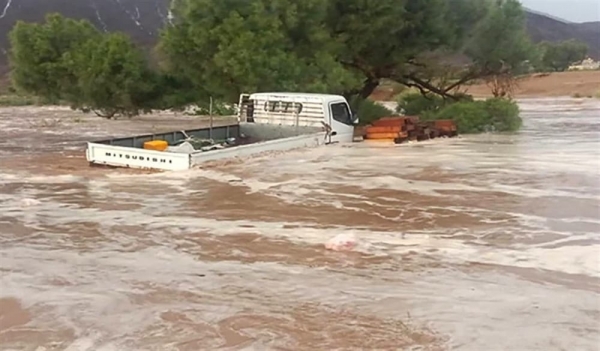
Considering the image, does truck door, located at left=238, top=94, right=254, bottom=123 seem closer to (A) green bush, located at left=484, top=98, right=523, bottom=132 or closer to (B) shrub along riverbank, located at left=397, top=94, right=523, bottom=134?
(B) shrub along riverbank, located at left=397, top=94, right=523, bottom=134

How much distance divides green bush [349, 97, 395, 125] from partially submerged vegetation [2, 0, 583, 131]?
0.17ft

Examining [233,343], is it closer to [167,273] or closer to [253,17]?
[167,273]

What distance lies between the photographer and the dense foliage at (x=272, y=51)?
23.6 metres

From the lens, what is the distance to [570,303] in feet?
24.6

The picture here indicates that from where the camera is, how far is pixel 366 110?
3006cm

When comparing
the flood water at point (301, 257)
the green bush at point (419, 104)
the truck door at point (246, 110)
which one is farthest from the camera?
the green bush at point (419, 104)

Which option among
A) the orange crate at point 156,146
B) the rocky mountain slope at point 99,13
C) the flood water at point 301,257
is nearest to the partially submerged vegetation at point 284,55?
the orange crate at point 156,146

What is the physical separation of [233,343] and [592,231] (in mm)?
6079

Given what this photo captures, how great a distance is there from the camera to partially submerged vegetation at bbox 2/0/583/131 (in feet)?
77.6

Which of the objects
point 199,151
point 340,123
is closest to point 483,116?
point 340,123

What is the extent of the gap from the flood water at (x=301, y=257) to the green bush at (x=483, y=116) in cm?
897

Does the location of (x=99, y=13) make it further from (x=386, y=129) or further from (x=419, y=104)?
(x=386, y=129)

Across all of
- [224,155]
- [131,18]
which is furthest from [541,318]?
[131,18]

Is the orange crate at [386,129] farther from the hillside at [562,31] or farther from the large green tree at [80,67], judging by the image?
the hillside at [562,31]
